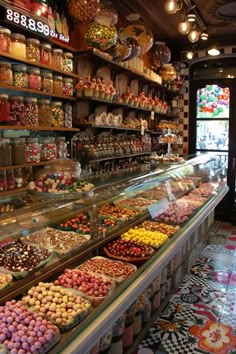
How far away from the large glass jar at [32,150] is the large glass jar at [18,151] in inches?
3.4

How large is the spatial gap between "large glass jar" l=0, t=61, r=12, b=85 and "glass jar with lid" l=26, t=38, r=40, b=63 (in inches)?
13.5

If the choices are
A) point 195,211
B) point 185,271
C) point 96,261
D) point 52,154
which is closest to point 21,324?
point 96,261

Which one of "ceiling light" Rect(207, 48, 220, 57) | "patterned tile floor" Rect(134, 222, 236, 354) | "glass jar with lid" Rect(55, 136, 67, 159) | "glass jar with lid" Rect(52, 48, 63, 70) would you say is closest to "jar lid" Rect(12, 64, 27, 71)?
"glass jar with lid" Rect(52, 48, 63, 70)

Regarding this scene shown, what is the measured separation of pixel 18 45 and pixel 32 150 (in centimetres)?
97

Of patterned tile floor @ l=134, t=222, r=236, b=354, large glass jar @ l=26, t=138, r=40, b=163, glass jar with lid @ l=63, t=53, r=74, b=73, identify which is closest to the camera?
patterned tile floor @ l=134, t=222, r=236, b=354

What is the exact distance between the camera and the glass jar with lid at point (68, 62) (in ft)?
12.5

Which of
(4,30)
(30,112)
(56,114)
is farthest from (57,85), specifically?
(4,30)

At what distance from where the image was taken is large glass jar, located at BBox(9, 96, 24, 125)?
3.15m

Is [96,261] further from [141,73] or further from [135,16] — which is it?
[141,73]

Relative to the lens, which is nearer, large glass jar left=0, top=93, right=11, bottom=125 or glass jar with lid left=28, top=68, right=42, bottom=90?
large glass jar left=0, top=93, right=11, bottom=125

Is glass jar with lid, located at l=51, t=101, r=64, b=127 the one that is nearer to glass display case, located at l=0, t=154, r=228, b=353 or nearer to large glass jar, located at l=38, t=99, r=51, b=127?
large glass jar, located at l=38, t=99, r=51, b=127

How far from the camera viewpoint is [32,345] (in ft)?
4.61

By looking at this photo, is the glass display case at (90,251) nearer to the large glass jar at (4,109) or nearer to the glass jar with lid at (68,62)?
the large glass jar at (4,109)

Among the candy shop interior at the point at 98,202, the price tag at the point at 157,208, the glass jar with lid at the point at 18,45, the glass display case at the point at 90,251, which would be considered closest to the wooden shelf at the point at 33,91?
the candy shop interior at the point at 98,202
